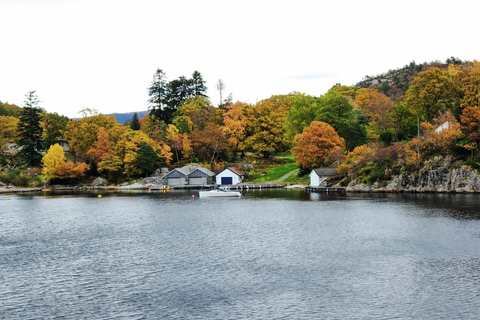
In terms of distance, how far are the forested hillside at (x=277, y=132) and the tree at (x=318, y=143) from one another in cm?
24

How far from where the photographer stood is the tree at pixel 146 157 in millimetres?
115000

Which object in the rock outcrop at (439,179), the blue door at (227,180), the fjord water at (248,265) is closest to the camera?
the fjord water at (248,265)

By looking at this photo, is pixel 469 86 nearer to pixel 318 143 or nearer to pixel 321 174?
pixel 318 143

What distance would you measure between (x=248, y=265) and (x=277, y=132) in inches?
3649

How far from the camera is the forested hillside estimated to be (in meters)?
85.0

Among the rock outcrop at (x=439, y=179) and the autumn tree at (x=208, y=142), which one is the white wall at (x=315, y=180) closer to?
the rock outcrop at (x=439, y=179)

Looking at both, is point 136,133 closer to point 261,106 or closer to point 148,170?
point 148,170

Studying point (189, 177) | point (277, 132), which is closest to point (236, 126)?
point (277, 132)

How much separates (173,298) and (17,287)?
10.9 metres

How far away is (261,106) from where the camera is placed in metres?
127

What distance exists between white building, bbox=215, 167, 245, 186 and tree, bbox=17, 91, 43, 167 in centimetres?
5780

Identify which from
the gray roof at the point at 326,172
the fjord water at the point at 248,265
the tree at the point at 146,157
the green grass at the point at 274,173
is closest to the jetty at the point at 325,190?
the gray roof at the point at 326,172

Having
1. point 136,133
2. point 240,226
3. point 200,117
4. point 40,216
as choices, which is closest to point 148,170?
point 136,133

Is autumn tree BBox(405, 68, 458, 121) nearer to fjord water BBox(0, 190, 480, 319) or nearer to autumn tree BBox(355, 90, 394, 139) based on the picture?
autumn tree BBox(355, 90, 394, 139)
